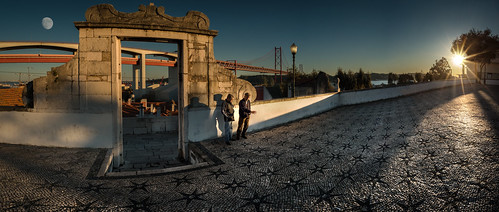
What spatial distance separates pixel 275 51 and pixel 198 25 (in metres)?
68.0

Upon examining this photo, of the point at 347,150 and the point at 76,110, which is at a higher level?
the point at 76,110

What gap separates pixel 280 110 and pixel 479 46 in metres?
27.7

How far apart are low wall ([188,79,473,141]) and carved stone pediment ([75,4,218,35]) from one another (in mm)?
2114

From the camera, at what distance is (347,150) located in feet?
17.6

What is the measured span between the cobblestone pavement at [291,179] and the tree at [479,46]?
83.9 feet

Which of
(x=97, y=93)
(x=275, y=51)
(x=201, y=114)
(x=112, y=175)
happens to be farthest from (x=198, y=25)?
(x=275, y=51)

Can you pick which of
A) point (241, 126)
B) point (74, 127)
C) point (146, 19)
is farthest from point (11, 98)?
point (241, 126)

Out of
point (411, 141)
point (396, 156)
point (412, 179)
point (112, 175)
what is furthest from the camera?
point (411, 141)

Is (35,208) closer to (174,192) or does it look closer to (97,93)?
(174,192)

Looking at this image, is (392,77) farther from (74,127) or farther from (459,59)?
(74,127)

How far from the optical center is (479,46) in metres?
24.5

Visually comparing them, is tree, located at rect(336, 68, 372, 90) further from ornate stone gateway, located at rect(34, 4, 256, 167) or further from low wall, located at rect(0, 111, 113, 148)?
low wall, located at rect(0, 111, 113, 148)

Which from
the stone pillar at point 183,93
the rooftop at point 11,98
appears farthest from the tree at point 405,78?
the rooftop at point 11,98

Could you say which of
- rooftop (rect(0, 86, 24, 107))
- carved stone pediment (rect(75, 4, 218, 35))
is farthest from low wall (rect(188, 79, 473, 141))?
rooftop (rect(0, 86, 24, 107))
